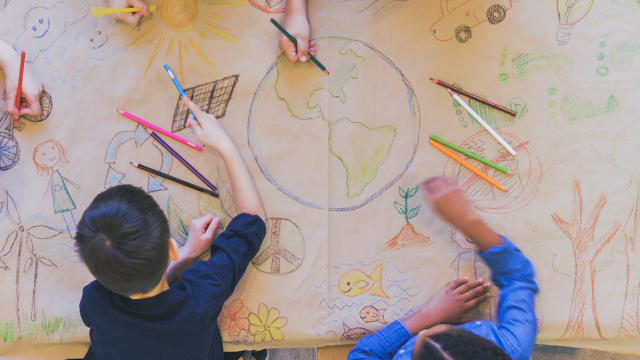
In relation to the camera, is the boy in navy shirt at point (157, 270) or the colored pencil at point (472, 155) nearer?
the boy in navy shirt at point (157, 270)

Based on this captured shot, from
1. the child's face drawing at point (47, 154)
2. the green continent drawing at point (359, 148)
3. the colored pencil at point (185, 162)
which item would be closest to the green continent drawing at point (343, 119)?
the green continent drawing at point (359, 148)

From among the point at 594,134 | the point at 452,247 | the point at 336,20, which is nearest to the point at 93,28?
the point at 336,20

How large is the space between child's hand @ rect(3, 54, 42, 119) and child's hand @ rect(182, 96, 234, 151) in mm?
284

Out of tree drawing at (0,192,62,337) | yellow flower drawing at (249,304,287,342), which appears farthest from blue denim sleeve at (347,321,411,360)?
tree drawing at (0,192,62,337)

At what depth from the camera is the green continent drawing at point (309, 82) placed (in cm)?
81

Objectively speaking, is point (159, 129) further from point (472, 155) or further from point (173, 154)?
point (472, 155)

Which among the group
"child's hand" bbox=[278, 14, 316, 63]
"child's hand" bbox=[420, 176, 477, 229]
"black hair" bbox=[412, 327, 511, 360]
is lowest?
"black hair" bbox=[412, 327, 511, 360]

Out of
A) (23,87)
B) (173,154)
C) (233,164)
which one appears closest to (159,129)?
(173,154)

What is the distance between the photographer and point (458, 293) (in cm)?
78

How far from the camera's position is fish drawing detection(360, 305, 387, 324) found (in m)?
0.79

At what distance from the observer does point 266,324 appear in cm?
78

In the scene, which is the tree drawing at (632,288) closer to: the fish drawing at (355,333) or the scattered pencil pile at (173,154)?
the fish drawing at (355,333)

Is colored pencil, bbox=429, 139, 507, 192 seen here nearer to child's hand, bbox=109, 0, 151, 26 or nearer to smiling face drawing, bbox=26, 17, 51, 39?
child's hand, bbox=109, 0, 151, 26

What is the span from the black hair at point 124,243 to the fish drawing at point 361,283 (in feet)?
1.12
